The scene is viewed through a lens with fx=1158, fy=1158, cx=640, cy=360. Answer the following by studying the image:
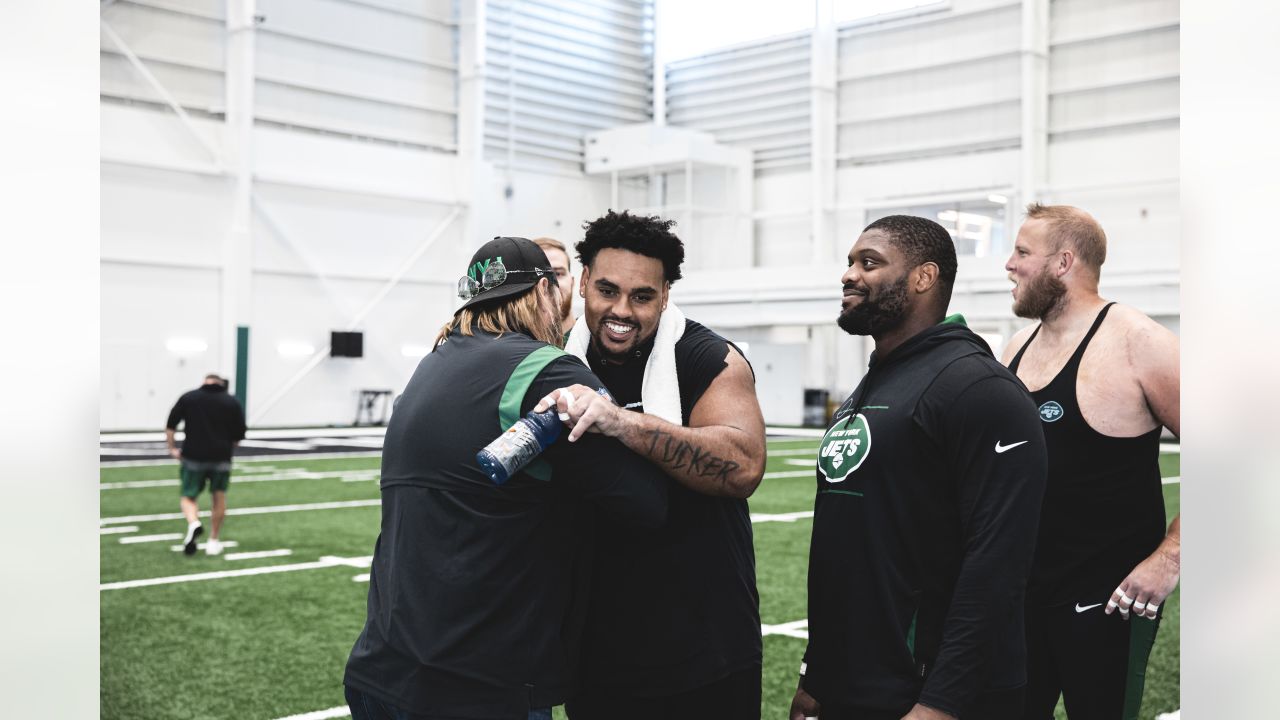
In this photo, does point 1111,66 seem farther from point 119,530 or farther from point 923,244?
point 923,244

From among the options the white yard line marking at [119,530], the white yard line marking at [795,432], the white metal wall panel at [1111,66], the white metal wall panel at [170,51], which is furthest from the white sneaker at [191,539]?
the white metal wall panel at [1111,66]

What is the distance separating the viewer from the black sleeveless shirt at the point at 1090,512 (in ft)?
10.7

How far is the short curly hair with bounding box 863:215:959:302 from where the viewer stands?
8.95 ft

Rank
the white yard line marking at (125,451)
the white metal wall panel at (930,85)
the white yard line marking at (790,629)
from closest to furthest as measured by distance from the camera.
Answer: the white yard line marking at (790,629) → the white yard line marking at (125,451) → the white metal wall panel at (930,85)

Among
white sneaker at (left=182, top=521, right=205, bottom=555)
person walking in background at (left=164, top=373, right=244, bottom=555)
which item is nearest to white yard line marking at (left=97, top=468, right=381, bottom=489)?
person walking in background at (left=164, top=373, right=244, bottom=555)

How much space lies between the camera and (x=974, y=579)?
2398 millimetres

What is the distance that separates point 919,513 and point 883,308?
50 cm

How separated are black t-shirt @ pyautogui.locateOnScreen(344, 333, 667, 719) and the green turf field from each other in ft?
12.0

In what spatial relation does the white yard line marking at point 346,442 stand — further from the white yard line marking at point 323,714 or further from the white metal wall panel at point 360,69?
the white yard line marking at point 323,714

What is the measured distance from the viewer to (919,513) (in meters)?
2.55

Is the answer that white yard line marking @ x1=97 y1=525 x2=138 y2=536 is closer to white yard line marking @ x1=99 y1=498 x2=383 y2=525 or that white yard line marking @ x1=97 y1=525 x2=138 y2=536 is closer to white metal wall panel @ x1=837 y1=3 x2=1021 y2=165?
white yard line marking @ x1=99 y1=498 x2=383 y2=525

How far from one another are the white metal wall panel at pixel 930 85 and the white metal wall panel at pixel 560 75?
688 cm
